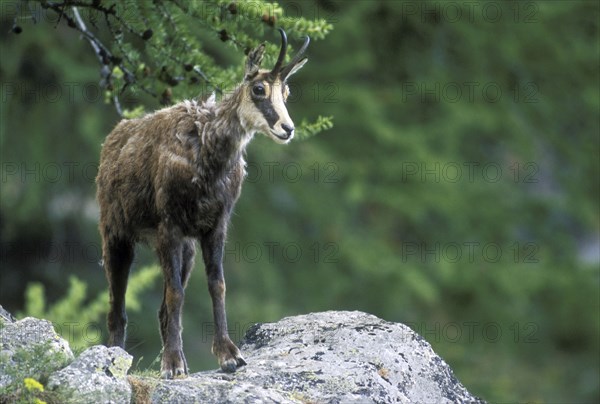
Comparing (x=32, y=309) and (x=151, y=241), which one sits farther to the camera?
(x=32, y=309)

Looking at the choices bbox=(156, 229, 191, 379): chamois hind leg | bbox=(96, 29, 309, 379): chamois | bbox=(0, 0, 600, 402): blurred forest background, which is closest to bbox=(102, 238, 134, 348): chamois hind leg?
bbox=(96, 29, 309, 379): chamois

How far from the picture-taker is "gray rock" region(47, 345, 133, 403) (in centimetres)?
601

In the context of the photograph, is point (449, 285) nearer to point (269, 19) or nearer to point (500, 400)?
point (500, 400)

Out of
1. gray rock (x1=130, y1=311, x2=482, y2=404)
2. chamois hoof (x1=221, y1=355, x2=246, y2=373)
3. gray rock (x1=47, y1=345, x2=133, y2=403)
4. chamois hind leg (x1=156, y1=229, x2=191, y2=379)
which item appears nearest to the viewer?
gray rock (x1=47, y1=345, x2=133, y2=403)

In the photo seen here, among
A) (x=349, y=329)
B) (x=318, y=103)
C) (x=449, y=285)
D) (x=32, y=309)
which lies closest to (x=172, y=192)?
(x=349, y=329)

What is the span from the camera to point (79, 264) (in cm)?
1814

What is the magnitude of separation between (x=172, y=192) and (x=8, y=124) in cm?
928

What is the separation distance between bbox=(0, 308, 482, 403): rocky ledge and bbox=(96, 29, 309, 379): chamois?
1.39ft

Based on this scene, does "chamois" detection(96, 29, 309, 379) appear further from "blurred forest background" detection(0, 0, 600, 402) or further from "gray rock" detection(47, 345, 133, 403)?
"blurred forest background" detection(0, 0, 600, 402)

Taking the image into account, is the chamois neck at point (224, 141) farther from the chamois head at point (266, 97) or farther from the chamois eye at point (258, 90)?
the chamois eye at point (258, 90)

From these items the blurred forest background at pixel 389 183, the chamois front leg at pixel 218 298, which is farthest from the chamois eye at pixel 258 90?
the blurred forest background at pixel 389 183

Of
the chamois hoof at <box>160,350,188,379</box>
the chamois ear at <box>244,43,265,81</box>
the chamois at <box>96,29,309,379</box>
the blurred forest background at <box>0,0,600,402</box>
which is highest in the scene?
the blurred forest background at <box>0,0,600,402</box>

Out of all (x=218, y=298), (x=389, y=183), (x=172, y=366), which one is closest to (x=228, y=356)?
(x=172, y=366)

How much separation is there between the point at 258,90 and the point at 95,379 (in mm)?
2258
